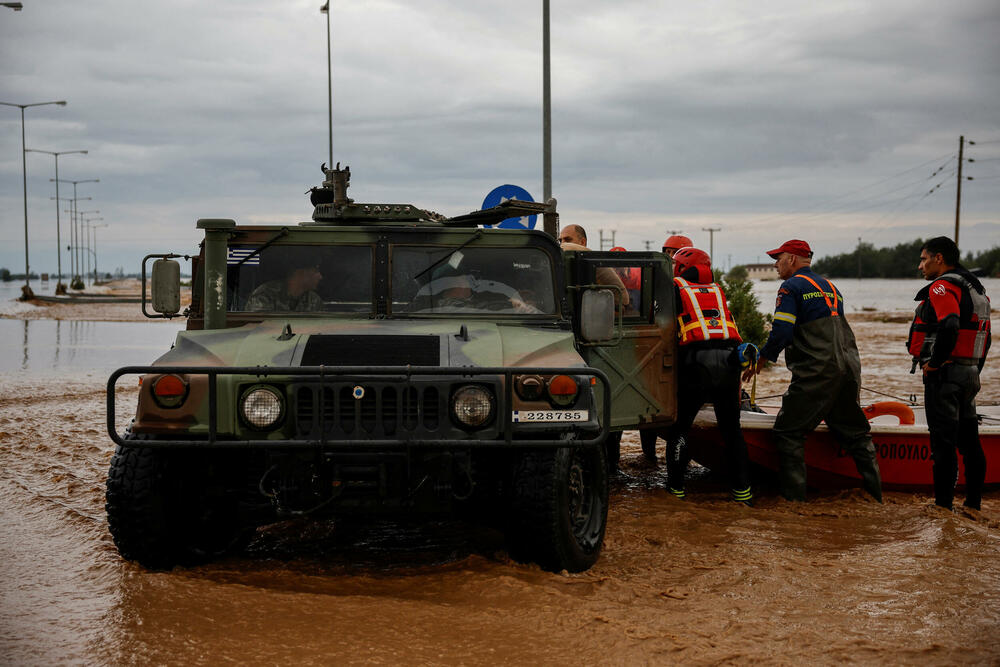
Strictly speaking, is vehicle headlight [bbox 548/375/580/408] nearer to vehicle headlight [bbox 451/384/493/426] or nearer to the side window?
vehicle headlight [bbox 451/384/493/426]

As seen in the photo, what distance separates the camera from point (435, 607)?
4.52 meters

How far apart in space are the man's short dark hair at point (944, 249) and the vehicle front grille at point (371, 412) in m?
4.15

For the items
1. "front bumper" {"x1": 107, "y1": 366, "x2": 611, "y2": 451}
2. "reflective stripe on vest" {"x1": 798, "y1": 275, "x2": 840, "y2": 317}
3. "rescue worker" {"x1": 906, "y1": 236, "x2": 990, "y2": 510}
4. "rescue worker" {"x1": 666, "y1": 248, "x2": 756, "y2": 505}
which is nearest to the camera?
"front bumper" {"x1": 107, "y1": 366, "x2": 611, "y2": 451}


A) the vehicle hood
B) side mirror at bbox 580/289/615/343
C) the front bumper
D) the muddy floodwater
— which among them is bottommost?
the muddy floodwater

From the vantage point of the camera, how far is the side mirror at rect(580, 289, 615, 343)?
224 inches

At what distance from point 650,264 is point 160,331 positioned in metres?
20.9

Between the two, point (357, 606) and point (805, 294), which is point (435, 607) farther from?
point (805, 294)

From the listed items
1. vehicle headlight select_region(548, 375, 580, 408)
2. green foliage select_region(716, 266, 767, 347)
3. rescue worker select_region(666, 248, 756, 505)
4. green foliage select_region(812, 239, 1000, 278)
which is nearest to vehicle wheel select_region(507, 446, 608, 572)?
vehicle headlight select_region(548, 375, 580, 408)

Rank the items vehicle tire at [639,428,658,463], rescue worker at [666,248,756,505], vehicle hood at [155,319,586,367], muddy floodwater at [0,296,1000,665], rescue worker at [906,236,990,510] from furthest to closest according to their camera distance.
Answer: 1. vehicle tire at [639,428,658,463]
2. rescue worker at [666,248,756,505]
3. rescue worker at [906,236,990,510]
4. vehicle hood at [155,319,586,367]
5. muddy floodwater at [0,296,1000,665]

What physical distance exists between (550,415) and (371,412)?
0.86 meters

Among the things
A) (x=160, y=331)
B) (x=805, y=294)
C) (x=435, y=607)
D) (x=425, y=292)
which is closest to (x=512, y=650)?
(x=435, y=607)

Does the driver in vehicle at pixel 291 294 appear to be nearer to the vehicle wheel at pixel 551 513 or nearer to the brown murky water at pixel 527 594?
the brown murky water at pixel 527 594

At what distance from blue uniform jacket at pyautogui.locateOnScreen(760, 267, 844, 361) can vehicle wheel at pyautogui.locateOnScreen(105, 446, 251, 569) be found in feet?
12.8

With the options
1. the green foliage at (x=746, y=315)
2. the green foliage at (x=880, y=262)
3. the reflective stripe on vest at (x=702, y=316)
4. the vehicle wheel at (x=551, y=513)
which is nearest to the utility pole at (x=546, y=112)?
the green foliage at (x=746, y=315)
